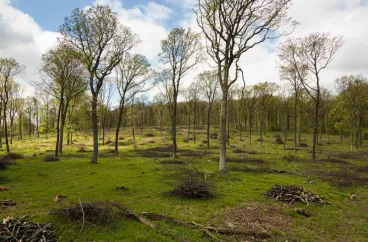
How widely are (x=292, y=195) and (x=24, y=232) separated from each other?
528 inches

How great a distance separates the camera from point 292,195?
13914mm

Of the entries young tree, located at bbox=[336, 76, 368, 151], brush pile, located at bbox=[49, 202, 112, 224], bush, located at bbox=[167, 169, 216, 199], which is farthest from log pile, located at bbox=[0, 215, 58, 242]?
young tree, located at bbox=[336, 76, 368, 151]

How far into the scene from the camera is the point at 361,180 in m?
20.4

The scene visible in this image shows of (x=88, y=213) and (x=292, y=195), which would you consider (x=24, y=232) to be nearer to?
(x=88, y=213)

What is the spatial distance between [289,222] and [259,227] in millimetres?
1739

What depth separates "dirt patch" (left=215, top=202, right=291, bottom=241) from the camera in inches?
389

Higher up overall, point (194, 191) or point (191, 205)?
point (194, 191)

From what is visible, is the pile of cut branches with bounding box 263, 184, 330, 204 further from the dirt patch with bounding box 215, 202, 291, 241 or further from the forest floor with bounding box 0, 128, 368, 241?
the dirt patch with bounding box 215, 202, 291, 241

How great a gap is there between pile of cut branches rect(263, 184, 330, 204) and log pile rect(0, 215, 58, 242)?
1169 cm

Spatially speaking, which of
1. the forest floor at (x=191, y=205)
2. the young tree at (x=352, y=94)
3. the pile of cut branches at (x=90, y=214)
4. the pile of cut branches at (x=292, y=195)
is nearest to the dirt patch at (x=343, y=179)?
the forest floor at (x=191, y=205)

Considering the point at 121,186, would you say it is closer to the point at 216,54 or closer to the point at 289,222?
the point at 289,222

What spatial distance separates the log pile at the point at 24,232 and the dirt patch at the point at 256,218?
675cm

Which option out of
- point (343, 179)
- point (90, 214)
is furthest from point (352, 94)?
point (90, 214)

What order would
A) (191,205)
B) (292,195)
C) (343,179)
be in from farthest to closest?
(343,179)
(292,195)
(191,205)
